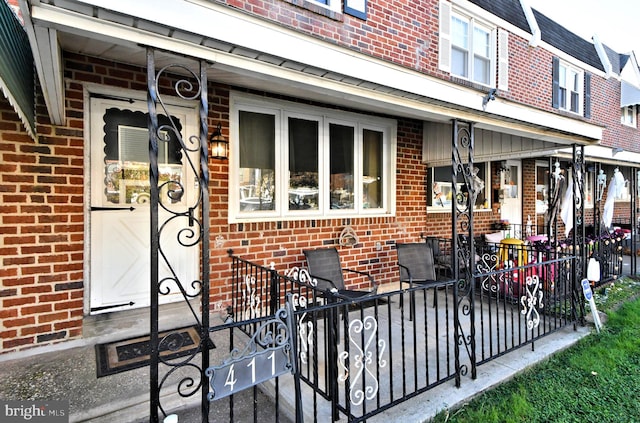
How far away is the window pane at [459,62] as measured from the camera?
7.09 meters

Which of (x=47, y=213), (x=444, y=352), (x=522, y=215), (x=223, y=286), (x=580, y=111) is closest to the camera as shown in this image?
(x=47, y=213)

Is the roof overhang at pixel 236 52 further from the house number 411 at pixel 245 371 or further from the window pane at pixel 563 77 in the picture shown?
the window pane at pixel 563 77

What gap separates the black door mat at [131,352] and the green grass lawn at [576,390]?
2.30 metres

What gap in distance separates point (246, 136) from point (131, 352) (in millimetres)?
2759

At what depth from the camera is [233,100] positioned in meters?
4.18

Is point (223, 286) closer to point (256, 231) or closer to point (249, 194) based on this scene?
point (256, 231)

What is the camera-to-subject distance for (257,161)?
448 centimetres

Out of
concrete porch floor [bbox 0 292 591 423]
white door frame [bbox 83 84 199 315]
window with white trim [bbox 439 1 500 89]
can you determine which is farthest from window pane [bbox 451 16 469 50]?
concrete porch floor [bbox 0 292 591 423]

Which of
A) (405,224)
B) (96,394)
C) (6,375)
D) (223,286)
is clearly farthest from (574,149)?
(6,375)

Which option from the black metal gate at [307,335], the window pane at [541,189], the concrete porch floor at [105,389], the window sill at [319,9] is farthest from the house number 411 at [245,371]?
the window pane at [541,189]

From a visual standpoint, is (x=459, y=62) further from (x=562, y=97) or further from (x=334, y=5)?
(x=562, y=97)

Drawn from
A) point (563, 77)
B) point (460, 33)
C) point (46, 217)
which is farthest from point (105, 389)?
point (563, 77)

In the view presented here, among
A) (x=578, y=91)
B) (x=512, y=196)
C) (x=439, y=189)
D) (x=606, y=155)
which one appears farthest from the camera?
(x=578, y=91)

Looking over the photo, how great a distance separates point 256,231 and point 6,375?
8.52 feet
